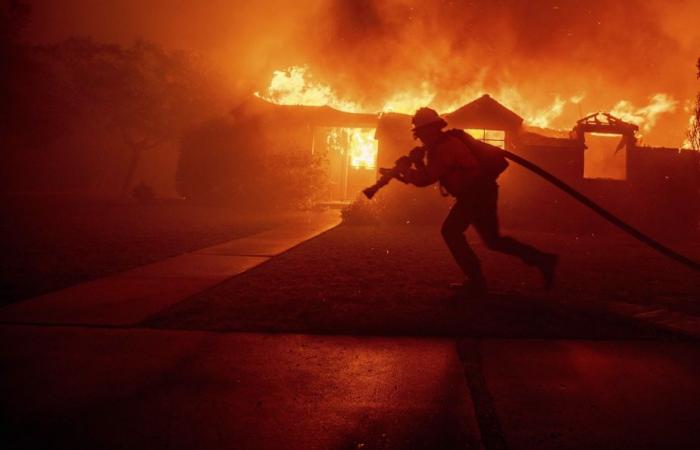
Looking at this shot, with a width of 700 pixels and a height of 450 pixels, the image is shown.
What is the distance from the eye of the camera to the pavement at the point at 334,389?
2.20 metres

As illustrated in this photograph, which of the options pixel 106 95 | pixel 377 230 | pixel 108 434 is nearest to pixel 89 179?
pixel 106 95

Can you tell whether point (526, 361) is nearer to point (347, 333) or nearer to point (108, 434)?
point (347, 333)

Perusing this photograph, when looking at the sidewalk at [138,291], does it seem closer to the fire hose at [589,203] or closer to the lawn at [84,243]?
the lawn at [84,243]

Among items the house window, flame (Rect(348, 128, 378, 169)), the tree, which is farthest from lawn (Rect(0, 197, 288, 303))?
the tree

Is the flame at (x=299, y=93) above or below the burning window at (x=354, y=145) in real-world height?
above

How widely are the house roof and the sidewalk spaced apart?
33.9ft

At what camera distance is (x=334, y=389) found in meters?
2.71

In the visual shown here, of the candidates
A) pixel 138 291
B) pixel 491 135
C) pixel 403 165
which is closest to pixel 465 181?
pixel 403 165

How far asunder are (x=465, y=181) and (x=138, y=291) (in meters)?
3.32

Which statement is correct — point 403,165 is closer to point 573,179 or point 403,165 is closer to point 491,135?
point 573,179

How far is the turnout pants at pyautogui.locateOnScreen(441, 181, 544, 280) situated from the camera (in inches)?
177

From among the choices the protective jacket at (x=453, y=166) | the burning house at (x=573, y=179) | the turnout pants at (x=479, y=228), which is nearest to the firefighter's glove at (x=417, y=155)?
the protective jacket at (x=453, y=166)

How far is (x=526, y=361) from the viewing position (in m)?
3.05

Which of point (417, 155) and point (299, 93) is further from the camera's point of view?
point (299, 93)
